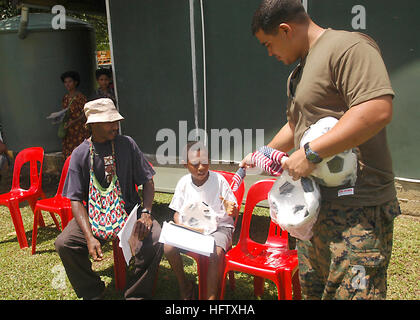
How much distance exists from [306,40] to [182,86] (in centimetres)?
340

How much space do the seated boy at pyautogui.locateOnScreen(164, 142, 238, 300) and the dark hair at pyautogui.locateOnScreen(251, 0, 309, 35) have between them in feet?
4.83

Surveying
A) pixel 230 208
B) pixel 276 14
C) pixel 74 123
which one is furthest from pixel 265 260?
pixel 74 123

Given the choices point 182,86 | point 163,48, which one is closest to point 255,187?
point 182,86

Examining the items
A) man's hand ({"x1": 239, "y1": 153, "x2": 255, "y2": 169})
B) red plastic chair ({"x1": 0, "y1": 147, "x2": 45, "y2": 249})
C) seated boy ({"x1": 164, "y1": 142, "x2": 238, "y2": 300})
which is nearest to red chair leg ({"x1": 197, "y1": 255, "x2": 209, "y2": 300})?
seated boy ({"x1": 164, "y1": 142, "x2": 238, "y2": 300})

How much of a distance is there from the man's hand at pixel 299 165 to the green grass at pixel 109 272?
177 cm

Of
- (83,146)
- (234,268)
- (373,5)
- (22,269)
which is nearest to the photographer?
(234,268)

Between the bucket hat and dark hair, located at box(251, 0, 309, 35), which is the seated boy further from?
dark hair, located at box(251, 0, 309, 35)

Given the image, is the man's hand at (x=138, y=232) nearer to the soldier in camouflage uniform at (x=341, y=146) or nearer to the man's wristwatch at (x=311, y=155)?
the soldier in camouflage uniform at (x=341, y=146)

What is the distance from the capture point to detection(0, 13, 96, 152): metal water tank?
6.23 meters

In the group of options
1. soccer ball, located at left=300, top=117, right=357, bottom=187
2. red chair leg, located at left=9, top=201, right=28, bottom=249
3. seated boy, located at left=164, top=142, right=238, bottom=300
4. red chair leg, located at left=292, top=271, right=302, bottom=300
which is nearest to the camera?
soccer ball, located at left=300, top=117, right=357, bottom=187

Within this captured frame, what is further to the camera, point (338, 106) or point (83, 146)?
point (83, 146)

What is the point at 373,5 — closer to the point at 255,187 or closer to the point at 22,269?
the point at 255,187

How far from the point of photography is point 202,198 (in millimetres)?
3027

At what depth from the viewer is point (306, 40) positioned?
1.70 meters
